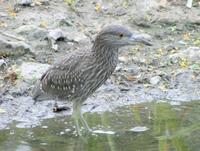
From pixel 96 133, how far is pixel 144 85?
1.75 metres

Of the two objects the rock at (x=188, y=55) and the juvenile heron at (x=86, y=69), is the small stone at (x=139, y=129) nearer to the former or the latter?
the juvenile heron at (x=86, y=69)

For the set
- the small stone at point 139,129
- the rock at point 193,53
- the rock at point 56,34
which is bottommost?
the small stone at point 139,129

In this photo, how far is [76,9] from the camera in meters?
10.8

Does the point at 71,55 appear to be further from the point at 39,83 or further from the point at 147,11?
the point at 147,11

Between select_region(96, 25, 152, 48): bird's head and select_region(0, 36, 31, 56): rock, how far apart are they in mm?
1911

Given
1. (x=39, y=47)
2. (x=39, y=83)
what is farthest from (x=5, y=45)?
(x=39, y=83)

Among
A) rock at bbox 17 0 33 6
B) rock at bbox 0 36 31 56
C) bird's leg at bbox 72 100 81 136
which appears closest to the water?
bird's leg at bbox 72 100 81 136

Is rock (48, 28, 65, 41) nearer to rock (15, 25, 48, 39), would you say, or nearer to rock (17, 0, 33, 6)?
rock (15, 25, 48, 39)

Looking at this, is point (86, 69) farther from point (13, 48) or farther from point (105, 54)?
point (13, 48)

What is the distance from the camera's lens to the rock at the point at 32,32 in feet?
32.3

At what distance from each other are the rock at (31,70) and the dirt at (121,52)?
43mm

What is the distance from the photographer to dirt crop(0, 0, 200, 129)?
8750 mm

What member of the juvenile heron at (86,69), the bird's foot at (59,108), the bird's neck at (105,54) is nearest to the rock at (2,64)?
the bird's foot at (59,108)

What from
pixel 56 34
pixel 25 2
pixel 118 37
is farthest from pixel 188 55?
pixel 25 2
